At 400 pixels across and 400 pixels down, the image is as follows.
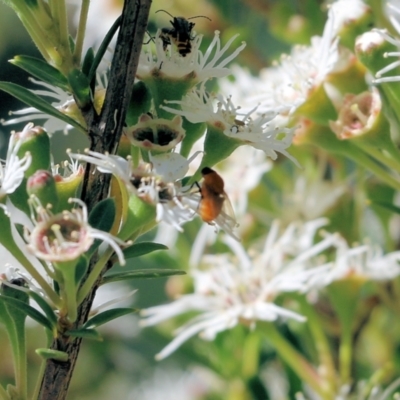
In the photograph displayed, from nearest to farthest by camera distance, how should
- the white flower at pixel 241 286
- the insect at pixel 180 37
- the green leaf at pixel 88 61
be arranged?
the green leaf at pixel 88 61, the insect at pixel 180 37, the white flower at pixel 241 286

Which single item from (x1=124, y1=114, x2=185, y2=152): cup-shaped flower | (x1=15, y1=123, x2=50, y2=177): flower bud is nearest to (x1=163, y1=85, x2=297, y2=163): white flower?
(x1=124, y1=114, x2=185, y2=152): cup-shaped flower

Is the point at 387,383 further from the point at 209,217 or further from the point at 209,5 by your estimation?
the point at 209,5

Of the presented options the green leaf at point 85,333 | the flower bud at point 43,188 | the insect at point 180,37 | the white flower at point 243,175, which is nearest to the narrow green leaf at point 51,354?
the green leaf at point 85,333

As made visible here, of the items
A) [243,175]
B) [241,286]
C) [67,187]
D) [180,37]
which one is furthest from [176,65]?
[243,175]

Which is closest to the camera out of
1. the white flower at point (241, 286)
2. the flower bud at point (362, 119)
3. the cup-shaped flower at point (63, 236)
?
the cup-shaped flower at point (63, 236)

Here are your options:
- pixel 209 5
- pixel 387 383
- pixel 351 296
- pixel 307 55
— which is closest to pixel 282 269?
pixel 351 296

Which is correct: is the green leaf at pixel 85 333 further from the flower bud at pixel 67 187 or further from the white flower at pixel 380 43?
the white flower at pixel 380 43
